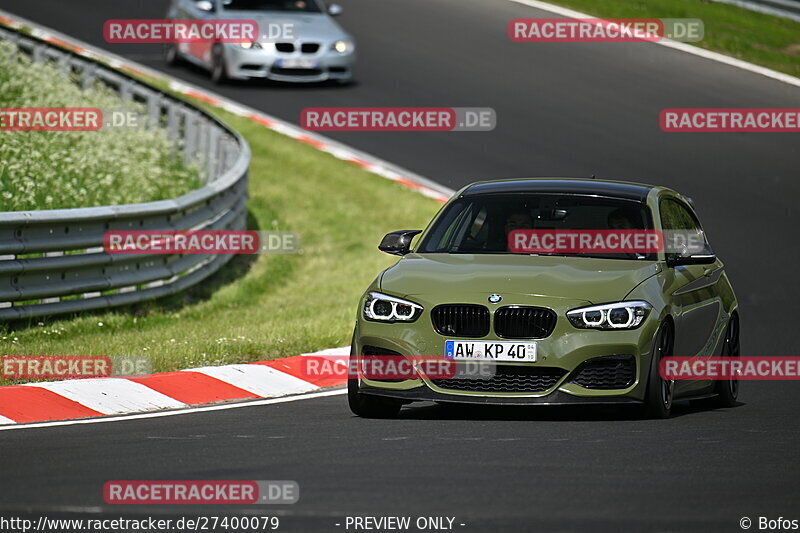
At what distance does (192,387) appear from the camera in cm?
1129

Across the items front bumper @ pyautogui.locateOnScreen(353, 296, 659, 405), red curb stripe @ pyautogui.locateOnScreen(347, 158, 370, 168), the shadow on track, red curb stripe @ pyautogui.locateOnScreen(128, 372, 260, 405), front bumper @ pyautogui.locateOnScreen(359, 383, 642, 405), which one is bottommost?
red curb stripe @ pyautogui.locateOnScreen(347, 158, 370, 168)

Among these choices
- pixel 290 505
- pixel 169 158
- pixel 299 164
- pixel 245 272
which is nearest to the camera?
pixel 290 505

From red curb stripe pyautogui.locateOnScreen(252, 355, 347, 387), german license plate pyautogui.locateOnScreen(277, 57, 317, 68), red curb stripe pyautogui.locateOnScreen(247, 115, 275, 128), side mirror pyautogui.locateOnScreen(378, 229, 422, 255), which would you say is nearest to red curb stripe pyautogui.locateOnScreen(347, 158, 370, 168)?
red curb stripe pyautogui.locateOnScreen(247, 115, 275, 128)

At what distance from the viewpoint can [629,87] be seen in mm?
26688

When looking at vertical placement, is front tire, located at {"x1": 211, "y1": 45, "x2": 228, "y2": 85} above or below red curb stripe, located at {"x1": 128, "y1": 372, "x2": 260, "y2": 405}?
above

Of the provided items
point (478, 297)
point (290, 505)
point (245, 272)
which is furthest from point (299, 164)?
point (290, 505)

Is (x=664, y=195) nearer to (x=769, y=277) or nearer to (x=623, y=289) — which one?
(x=623, y=289)

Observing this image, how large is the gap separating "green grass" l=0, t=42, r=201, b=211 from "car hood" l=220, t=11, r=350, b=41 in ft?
11.5

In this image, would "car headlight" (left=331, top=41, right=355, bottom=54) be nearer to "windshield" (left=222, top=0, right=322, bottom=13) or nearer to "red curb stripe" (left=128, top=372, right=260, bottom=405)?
"windshield" (left=222, top=0, right=322, bottom=13)

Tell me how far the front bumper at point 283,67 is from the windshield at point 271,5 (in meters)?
0.93

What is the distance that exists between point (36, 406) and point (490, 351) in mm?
2878

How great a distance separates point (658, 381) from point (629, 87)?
1730 centimetres

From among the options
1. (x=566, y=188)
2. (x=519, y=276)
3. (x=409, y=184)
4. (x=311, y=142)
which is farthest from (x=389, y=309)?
(x=311, y=142)

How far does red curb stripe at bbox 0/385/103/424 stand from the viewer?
398 inches
